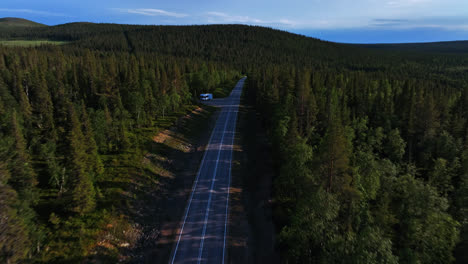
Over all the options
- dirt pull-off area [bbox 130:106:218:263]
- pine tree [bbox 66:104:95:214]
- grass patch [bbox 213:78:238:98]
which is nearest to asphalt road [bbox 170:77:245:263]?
dirt pull-off area [bbox 130:106:218:263]

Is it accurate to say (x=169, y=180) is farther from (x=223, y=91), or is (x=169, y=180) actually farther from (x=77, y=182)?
(x=223, y=91)

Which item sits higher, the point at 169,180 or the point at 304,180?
the point at 304,180

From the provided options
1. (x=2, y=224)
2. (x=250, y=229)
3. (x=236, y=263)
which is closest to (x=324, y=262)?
(x=236, y=263)

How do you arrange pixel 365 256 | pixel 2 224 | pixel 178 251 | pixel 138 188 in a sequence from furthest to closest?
pixel 138 188 < pixel 178 251 < pixel 2 224 < pixel 365 256

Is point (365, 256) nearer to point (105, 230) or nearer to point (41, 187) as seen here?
point (105, 230)

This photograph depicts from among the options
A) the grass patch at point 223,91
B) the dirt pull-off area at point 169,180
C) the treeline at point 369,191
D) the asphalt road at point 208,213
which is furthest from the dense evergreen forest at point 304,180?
the grass patch at point 223,91

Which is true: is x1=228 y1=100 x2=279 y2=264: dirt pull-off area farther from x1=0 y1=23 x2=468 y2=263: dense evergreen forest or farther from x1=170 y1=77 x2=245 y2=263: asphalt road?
x1=0 y1=23 x2=468 y2=263: dense evergreen forest

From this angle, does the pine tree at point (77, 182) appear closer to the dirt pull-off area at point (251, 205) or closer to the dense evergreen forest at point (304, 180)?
the dense evergreen forest at point (304, 180)

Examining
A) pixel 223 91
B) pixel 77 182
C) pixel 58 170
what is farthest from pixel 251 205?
pixel 223 91
